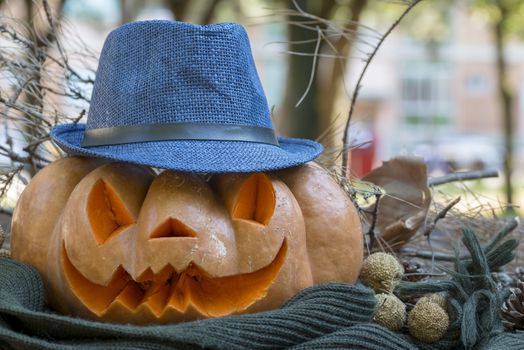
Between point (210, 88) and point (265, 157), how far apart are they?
183mm

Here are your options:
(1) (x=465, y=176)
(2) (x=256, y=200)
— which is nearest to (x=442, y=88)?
(1) (x=465, y=176)

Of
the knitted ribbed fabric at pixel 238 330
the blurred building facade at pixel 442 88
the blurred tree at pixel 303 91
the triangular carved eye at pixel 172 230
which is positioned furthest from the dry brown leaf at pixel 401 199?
the blurred building facade at pixel 442 88

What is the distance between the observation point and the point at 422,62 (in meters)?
28.6

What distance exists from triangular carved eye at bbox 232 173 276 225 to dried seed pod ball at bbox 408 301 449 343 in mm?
349

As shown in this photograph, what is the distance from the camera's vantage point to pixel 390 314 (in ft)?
4.91

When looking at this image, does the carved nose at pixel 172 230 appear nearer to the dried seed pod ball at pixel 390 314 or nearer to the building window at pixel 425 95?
the dried seed pod ball at pixel 390 314

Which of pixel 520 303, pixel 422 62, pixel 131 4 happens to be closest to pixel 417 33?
pixel 131 4

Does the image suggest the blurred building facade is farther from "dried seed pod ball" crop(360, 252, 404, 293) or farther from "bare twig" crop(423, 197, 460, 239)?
"dried seed pod ball" crop(360, 252, 404, 293)

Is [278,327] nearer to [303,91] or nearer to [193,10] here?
[303,91]

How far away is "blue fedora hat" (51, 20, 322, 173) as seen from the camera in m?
1.50

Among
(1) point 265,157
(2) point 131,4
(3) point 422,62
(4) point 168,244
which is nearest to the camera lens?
(4) point 168,244

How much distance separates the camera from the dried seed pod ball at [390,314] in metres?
1.50

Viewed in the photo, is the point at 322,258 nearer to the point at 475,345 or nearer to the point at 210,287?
Result: the point at 210,287

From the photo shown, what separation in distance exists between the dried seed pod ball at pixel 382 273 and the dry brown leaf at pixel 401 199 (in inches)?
12.2
